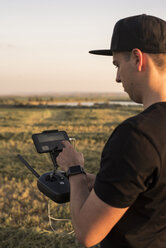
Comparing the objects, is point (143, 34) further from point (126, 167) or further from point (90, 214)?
point (90, 214)

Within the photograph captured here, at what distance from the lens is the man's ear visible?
114 cm

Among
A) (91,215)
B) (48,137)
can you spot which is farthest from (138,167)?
(48,137)

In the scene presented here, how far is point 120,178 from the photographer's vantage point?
3.21 ft

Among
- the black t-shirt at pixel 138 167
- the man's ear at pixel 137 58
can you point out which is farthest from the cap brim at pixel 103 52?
the black t-shirt at pixel 138 167

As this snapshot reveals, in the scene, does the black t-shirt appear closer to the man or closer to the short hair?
the man

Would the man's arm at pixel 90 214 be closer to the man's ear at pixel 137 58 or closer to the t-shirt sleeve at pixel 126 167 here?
the t-shirt sleeve at pixel 126 167

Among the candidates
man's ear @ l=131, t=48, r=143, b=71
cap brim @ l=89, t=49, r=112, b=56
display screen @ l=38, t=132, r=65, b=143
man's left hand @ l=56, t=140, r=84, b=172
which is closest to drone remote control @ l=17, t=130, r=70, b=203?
display screen @ l=38, t=132, r=65, b=143

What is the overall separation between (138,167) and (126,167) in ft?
0.15

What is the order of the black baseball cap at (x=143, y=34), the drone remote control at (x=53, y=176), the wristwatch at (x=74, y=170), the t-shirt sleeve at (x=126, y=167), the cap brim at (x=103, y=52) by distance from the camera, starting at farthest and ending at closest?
the drone remote control at (x=53, y=176)
the cap brim at (x=103, y=52)
the wristwatch at (x=74, y=170)
the black baseball cap at (x=143, y=34)
the t-shirt sleeve at (x=126, y=167)

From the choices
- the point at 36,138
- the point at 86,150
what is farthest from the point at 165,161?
the point at 86,150

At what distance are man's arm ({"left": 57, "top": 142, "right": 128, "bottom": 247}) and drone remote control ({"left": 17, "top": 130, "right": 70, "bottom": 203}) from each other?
513 mm

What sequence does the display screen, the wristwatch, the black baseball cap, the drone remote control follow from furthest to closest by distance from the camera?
the display screen, the drone remote control, the wristwatch, the black baseball cap

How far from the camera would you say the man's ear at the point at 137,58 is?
3.74 feet

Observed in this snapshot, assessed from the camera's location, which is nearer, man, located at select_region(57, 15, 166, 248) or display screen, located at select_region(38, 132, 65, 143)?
man, located at select_region(57, 15, 166, 248)
